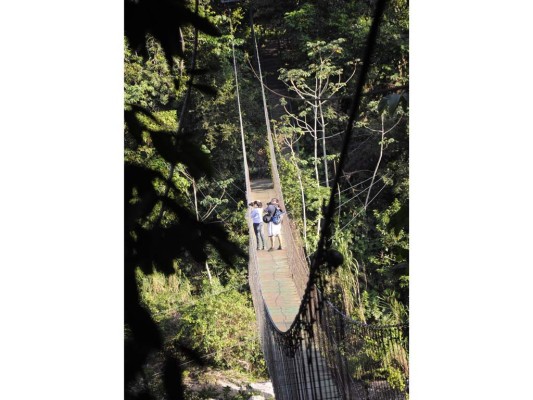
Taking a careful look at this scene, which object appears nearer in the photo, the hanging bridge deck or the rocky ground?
the hanging bridge deck

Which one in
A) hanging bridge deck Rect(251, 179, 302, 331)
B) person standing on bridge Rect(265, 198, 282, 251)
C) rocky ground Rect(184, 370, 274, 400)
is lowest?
rocky ground Rect(184, 370, 274, 400)

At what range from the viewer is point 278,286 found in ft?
14.4

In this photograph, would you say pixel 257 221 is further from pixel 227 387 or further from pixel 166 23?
pixel 166 23

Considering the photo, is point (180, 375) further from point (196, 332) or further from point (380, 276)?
point (380, 276)

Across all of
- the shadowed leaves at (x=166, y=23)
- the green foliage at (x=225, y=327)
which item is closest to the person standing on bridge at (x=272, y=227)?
the green foliage at (x=225, y=327)

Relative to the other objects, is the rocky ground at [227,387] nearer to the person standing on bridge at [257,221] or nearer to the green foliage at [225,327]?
the green foliage at [225,327]

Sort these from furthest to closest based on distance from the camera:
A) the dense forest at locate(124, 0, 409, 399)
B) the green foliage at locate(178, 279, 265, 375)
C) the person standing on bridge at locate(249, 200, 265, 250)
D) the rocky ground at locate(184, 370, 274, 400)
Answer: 1. the green foliage at locate(178, 279, 265, 375)
2. the dense forest at locate(124, 0, 409, 399)
3. the rocky ground at locate(184, 370, 274, 400)
4. the person standing on bridge at locate(249, 200, 265, 250)

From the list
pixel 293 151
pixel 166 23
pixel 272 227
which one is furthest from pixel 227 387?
pixel 166 23

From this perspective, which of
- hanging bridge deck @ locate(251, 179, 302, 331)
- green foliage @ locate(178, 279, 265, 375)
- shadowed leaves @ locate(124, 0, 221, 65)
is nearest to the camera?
shadowed leaves @ locate(124, 0, 221, 65)

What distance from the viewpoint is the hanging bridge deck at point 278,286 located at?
4.07 metres

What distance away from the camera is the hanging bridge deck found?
4.07 m

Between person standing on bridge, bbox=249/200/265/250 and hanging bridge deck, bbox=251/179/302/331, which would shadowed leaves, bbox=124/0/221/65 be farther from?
person standing on bridge, bbox=249/200/265/250

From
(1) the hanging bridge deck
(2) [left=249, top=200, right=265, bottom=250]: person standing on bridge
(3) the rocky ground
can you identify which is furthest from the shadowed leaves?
(3) the rocky ground
